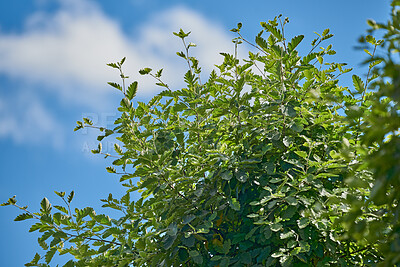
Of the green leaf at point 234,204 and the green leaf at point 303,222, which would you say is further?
the green leaf at point 234,204

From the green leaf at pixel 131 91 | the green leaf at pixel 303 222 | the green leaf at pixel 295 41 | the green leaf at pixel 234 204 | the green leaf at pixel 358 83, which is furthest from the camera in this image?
the green leaf at pixel 358 83

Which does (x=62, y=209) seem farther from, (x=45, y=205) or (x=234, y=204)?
(x=234, y=204)

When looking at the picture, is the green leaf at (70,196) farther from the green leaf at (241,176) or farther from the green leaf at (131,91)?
the green leaf at (241,176)

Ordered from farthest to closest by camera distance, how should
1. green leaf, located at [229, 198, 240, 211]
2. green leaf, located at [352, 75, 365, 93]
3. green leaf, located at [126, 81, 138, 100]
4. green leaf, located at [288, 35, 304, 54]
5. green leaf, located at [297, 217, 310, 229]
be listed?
green leaf, located at [352, 75, 365, 93] < green leaf, located at [126, 81, 138, 100] < green leaf, located at [288, 35, 304, 54] < green leaf, located at [229, 198, 240, 211] < green leaf, located at [297, 217, 310, 229]

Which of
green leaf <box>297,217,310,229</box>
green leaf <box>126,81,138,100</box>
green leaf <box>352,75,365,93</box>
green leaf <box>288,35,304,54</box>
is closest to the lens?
green leaf <box>297,217,310,229</box>

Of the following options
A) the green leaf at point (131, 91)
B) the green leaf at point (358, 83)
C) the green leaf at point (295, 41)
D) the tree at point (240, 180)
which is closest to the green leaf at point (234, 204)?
the tree at point (240, 180)

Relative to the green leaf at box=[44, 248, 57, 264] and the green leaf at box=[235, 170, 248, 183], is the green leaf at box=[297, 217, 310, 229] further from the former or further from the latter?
the green leaf at box=[44, 248, 57, 264]

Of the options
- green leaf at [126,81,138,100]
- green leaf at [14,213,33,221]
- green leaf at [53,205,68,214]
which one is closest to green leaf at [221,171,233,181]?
green leaf at [126,81,138,100]

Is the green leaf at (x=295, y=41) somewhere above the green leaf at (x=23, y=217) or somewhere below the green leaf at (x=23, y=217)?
above

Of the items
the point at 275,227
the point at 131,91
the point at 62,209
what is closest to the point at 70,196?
the point at 62,209

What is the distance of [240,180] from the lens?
2771 mm

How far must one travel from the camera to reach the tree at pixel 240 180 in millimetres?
2762

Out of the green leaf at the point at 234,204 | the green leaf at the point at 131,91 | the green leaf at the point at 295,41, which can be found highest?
the green leaf at the point at 131,91

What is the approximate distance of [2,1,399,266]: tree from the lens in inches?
109
